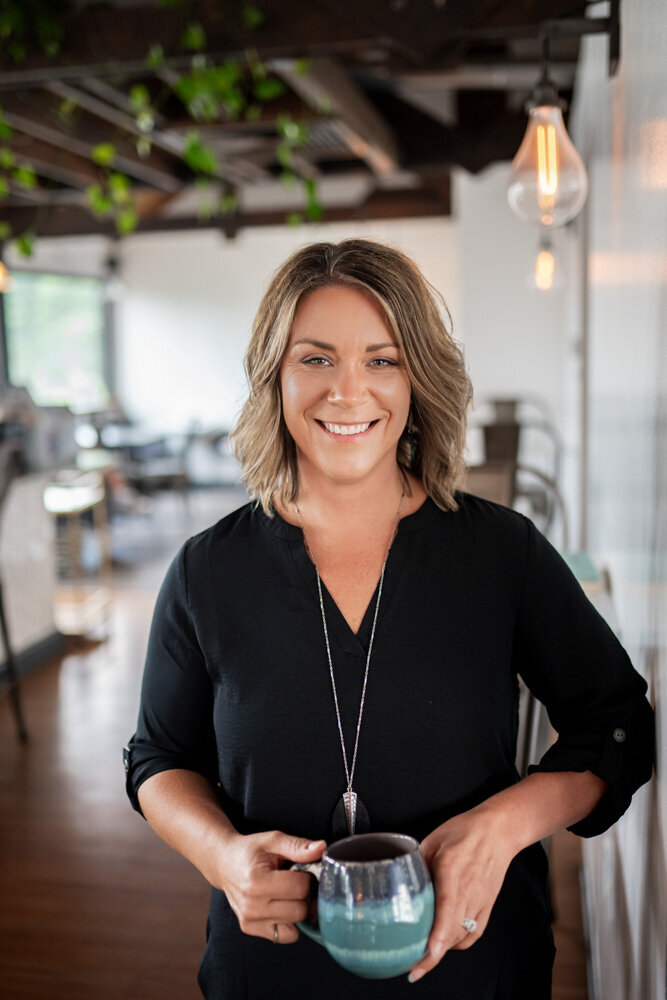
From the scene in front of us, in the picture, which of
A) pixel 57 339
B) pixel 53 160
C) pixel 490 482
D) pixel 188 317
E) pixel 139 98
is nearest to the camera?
pixel 490 482

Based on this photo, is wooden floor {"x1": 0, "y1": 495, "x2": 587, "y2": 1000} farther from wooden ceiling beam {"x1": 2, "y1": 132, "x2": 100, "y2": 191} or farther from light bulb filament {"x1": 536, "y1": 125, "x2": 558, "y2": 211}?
wooden ceiling beam {"x1": 2, "y1": 132, "x2": 100, "y2": 191}

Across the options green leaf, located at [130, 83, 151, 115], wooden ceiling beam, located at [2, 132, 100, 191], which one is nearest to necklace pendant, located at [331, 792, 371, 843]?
green leaf, located at [130, 83, 151, 115]

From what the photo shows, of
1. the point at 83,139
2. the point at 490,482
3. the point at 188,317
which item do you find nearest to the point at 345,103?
the point at 83,139

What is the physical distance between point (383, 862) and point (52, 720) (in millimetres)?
3317

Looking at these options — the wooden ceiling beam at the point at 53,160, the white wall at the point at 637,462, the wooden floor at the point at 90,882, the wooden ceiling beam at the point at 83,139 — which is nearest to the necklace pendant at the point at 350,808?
the white wall at the point at 637,462

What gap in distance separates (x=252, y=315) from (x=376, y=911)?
166 inches

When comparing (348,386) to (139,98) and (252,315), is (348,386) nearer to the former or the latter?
(139,98)

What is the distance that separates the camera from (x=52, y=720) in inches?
153

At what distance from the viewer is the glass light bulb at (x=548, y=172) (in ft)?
6.70

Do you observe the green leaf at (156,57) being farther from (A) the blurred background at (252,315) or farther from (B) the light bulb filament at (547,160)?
(B) the light bulb filament at (547,160)

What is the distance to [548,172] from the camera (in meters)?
2.05

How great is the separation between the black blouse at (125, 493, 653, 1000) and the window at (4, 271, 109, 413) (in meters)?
8.81

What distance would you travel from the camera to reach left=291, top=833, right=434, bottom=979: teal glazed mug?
85 cm

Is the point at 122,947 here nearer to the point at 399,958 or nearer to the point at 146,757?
the point at 146,757
